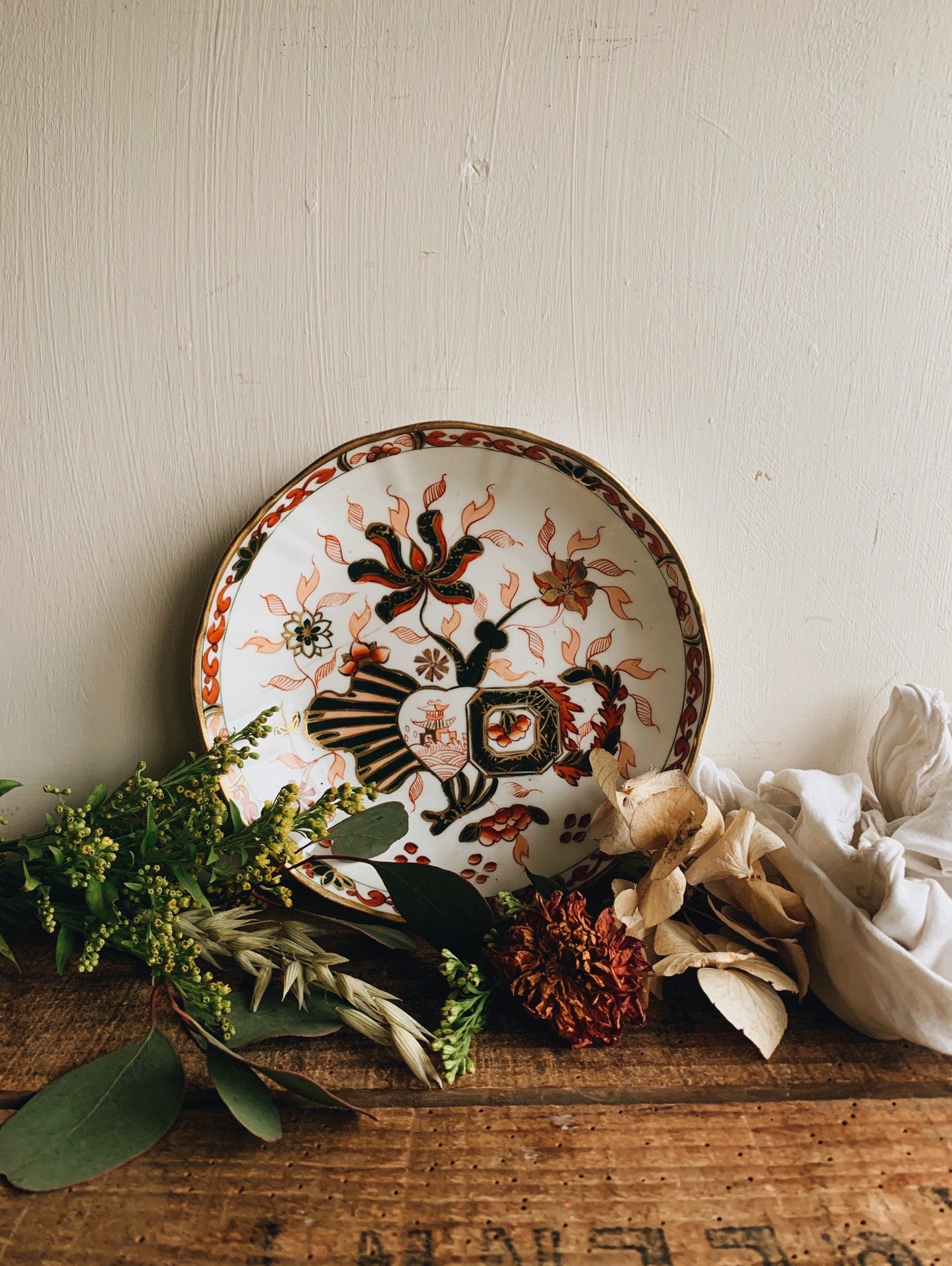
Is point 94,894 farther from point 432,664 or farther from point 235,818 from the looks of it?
point 432,664

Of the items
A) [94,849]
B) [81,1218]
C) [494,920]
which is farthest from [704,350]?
[81,1218]

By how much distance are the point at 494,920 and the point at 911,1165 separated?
326 millimetres

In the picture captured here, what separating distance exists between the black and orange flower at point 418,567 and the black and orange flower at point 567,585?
65 mm

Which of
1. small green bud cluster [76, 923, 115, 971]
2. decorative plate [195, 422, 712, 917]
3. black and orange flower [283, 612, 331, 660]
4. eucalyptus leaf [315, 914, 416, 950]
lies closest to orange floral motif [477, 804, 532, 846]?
decorative plate [195, 422, 712, 917]

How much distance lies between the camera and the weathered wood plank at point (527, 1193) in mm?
442

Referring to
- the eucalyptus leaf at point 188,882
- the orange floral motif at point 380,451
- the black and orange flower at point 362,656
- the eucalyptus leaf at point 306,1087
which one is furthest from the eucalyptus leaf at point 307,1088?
the orange floral motif at point 380,451

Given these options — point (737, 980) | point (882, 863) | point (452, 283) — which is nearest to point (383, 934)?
point (737, 980)

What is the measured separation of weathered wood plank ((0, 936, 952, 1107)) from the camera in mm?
554

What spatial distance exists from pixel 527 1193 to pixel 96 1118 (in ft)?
0.90

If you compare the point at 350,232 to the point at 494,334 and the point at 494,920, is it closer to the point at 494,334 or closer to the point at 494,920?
the point at 494,334

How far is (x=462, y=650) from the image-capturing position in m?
0.73

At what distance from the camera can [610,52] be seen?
2.12 ft

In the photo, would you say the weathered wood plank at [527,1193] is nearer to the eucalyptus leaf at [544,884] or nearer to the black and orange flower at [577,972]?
the black and orange flower at [577,972]

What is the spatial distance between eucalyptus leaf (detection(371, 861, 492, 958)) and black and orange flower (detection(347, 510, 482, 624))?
8.9 inches
